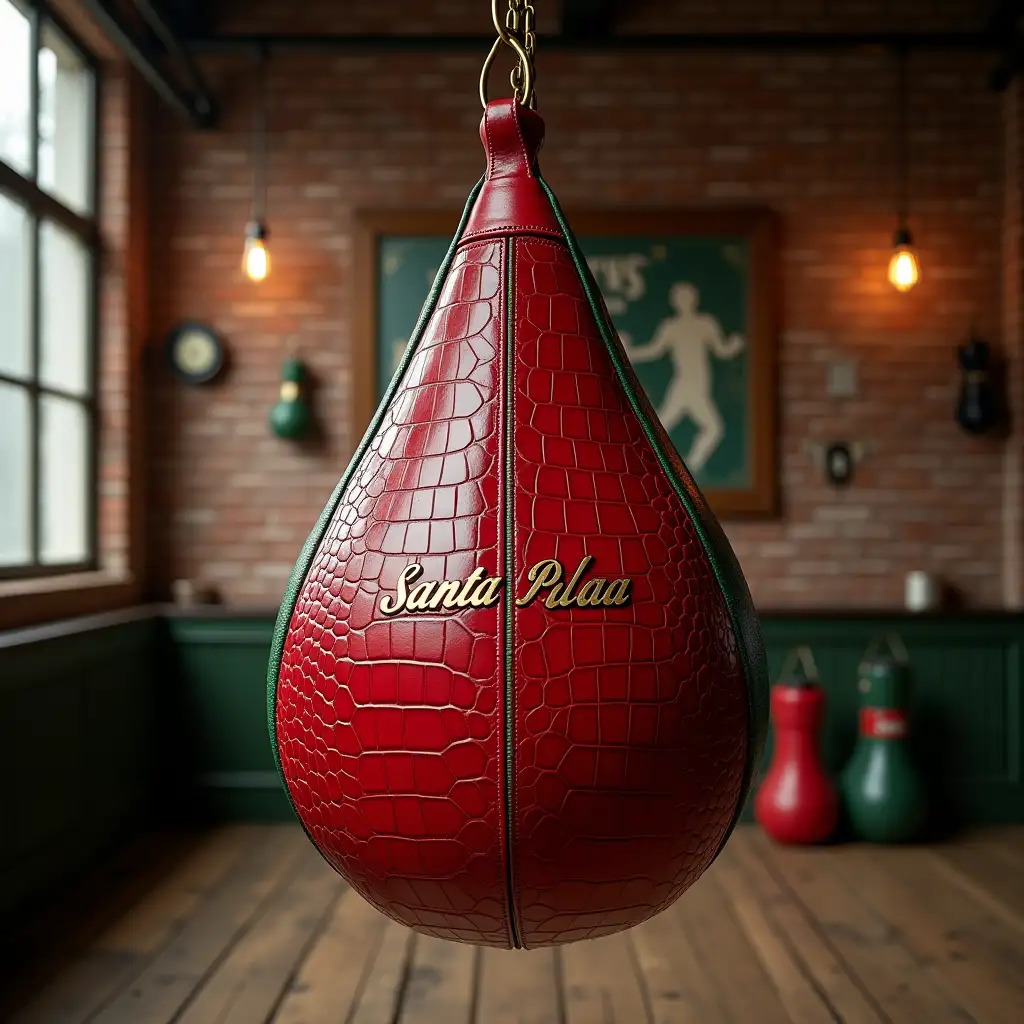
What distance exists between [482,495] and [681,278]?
12.3 ft

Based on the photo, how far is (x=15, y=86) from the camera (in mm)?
3342

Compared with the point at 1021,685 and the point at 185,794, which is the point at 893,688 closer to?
the point at 1021,685

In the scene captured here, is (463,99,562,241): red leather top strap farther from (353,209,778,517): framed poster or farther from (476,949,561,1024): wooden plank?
(353,209,778,517): framed poster

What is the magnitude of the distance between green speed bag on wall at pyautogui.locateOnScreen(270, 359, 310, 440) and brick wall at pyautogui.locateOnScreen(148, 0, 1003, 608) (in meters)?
0.11

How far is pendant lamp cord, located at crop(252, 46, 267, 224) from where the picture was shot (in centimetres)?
428

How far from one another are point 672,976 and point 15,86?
3.19 metres

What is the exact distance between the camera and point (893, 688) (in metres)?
3.74

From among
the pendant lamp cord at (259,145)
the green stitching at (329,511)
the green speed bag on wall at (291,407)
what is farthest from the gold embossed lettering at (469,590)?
the pendant lamp cord at (259,145)

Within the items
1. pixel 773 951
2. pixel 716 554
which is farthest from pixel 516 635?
pixel 773 951

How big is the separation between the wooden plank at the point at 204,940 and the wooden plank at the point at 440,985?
19.4 inches

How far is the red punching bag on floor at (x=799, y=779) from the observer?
3.68 m

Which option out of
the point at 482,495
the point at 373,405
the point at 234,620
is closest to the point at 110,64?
the point at 373,405

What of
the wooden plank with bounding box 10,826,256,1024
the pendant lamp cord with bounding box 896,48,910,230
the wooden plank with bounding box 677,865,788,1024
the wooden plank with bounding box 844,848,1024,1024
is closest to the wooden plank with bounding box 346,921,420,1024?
the wooden plank with bounding box 10,826,256,1024

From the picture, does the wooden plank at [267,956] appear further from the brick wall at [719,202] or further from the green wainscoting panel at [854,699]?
the brick wall at [719,202]
